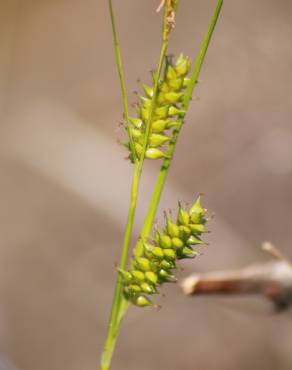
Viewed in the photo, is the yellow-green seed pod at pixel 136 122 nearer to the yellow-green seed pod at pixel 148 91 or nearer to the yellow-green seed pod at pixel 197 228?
the yellow-green seed pod at pixel 148 91

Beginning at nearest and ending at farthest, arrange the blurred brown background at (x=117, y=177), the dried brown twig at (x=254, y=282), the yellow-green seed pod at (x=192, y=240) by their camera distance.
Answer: the yellow-green seed pod at (x=192, y=240)
the dried brown twig at (x=254, y=282)
the blurred brown background at (x=117, y=177)

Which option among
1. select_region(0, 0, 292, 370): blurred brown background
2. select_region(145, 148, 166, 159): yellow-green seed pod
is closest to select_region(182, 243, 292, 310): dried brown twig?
select_region(145, 148, 166, 159): yellow-green seed pod

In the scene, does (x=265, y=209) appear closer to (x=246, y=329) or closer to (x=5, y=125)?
(x=246, y=329)

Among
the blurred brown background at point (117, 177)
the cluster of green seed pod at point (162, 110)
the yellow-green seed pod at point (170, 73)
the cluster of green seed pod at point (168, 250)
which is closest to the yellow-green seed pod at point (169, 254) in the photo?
the cluster of green seed pod at point (168, 250)

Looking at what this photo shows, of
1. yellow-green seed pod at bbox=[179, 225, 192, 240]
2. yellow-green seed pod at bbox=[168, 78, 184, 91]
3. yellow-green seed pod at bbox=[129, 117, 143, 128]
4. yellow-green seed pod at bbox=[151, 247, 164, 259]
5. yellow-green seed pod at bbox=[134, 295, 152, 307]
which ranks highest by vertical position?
yellow-green seed pod at bbox=[168, 78, 184, 91]

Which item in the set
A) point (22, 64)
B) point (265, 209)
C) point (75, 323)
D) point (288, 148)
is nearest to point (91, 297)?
point (75, 323)

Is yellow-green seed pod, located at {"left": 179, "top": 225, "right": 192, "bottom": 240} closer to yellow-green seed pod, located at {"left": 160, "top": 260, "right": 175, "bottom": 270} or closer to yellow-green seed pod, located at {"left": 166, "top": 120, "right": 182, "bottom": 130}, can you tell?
yellow-green seed pod, located at {"left": 160, "top": 260, "right": 175, "bottom": 270}

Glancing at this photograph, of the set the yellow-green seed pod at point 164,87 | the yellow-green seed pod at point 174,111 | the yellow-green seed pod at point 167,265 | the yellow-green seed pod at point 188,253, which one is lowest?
the yellow-green seed pod at point 167,265
